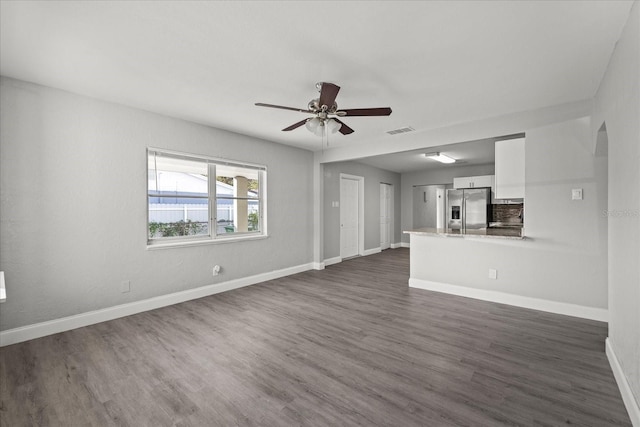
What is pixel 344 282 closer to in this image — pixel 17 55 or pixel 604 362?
pixel 604 362

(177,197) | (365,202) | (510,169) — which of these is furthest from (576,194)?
(177,197)

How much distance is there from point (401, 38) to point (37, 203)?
12.2 feet

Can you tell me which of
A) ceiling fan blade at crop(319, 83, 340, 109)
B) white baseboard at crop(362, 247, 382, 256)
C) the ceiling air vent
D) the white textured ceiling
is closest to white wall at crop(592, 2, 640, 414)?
the white textured ceiling

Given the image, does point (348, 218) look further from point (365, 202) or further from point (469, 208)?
point (469, 208)

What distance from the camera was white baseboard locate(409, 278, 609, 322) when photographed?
10.8 ft

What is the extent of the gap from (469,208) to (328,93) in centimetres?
579

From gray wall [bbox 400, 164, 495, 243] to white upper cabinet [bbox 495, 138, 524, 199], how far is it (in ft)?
14.0

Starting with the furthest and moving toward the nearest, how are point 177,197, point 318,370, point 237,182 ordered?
point 237,182, point 177,197, point 318,370

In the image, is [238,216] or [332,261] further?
[332,261]

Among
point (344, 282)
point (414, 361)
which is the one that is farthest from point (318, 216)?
point (414, 361)

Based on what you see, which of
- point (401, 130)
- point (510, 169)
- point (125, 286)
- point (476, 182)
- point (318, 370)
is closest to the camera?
point (318, 370)

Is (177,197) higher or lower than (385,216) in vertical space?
higher

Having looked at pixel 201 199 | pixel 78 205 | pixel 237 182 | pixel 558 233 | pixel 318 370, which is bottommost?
pixel 318 370

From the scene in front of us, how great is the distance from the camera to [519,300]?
3.74 metres
